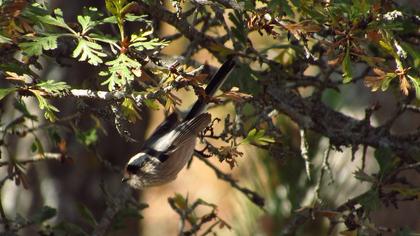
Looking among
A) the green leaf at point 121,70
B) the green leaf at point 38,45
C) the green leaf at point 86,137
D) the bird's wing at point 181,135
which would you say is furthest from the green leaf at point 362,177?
the green leaf at point 38,45

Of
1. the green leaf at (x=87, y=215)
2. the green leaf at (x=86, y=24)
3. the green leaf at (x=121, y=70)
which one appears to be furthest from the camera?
the green leaf at (x=87, y=215)

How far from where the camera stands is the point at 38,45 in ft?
8.58

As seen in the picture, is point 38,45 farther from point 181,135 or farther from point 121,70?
point 181,135

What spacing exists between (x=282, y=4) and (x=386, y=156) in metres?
1.30

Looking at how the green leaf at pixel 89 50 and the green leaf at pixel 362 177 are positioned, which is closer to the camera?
the green leaf at pixel 89 50

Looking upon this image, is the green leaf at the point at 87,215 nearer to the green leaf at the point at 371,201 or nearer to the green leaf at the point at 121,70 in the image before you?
the green leaf at the point at 371,201

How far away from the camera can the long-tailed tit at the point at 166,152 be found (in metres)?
3.98

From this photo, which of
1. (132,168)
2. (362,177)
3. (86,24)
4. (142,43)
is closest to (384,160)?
(362,177)

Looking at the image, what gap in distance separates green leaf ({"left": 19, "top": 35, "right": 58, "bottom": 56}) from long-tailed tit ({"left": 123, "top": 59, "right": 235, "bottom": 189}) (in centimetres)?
→ 123

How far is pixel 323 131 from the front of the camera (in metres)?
4.11

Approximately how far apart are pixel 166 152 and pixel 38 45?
→ 65.4 inches

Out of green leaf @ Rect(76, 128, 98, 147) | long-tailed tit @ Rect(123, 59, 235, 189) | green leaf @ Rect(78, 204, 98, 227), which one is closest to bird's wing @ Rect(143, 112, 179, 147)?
long-tailed tit @ Rect(123, 59, 235, 189)

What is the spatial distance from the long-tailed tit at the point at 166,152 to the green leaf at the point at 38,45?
123cm

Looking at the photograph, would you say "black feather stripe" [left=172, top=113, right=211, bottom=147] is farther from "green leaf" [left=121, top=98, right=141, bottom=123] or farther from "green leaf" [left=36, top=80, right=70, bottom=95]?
"green leaf" [left=36, top=80, right=70, bottom=95]
